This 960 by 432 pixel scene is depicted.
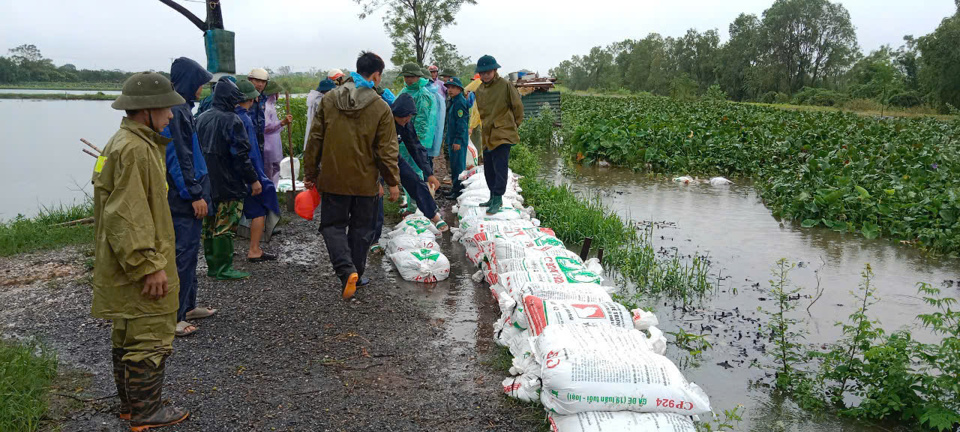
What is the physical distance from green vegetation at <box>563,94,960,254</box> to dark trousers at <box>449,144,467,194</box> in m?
4.16

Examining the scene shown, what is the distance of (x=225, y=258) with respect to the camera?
4.99 metres

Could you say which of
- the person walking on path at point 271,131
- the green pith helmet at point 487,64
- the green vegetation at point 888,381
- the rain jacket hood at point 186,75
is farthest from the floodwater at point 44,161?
the green vegetation at point 888,381

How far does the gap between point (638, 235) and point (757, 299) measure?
213cm

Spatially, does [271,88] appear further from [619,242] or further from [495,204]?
[619,242]

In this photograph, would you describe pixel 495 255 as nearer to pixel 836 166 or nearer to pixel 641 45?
pixel 836 166

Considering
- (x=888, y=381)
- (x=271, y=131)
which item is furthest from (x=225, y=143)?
(x=888, y=381)

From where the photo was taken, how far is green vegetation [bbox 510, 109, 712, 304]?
5297mm

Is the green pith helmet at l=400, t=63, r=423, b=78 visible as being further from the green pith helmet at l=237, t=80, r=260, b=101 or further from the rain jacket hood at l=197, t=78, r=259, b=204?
the rain jacket hood at l=197, t=78, r=259, b=204

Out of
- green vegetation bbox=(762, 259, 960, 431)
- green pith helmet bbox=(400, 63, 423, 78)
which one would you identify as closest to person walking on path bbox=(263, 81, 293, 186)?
green pith helmet bbox=(400, 63, 423, 78)

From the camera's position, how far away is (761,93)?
5391 cm

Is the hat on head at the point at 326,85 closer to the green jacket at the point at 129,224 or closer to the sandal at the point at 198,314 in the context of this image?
the sandal at the point at 198,314

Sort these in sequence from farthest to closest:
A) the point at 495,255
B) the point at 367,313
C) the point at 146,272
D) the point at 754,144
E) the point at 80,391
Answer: the point at 754,144
the point at 495,255
the point at 367,313
the point at 80,391
the point at 146,272

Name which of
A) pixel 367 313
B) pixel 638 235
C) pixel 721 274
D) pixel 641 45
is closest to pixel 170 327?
pixel 367 313

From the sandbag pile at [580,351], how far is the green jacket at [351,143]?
111 cm
